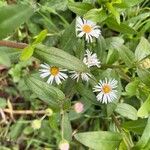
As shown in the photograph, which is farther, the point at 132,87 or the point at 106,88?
the point at 106,88

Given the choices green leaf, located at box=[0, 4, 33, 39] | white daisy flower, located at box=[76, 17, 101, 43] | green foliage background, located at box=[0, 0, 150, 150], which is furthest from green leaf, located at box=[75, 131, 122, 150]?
green leaf, located at box=[0, 4, 33, 39]

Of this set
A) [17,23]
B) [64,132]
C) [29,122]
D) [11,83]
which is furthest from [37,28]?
[17,23]

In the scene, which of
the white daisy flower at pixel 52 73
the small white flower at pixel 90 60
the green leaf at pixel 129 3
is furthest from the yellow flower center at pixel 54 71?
the green leaf at pixel 129 3

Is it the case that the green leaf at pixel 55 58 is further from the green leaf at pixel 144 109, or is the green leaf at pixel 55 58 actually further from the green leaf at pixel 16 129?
the green leaf at pixel 16 129

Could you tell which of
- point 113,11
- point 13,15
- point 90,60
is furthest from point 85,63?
point 13,15

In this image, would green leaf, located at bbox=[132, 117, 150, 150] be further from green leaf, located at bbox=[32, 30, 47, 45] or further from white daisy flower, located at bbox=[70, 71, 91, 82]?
green leaf, located at bbox=[32, 30, 47, 45]

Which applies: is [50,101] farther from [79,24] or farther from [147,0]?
[147,0]

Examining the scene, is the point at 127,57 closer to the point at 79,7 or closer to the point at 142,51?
the point at 142,51
